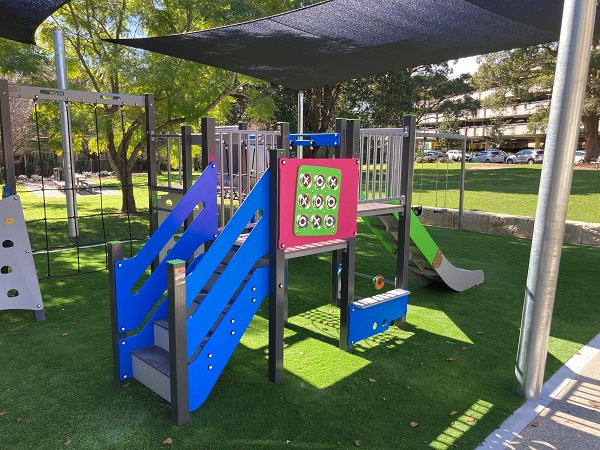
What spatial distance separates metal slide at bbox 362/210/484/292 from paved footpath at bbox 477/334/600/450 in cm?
170

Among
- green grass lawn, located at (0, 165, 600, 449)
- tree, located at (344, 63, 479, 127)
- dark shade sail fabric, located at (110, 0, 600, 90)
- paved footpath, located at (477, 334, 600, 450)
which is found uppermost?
tree, located at (344, 63, 479, 127)

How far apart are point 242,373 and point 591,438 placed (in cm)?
231

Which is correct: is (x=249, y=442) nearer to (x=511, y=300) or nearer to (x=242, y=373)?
(x=242, y=373)

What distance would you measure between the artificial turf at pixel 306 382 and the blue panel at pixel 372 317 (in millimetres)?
142

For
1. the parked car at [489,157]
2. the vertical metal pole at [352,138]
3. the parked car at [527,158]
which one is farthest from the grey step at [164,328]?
the parked car at [489,157]

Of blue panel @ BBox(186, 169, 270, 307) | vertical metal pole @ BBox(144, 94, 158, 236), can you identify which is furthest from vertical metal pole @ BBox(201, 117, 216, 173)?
vertical metal pole @ BBox(144, 94, 158, 236)

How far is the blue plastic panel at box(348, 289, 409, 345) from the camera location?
3922 mm

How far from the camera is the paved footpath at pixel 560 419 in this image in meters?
2.68

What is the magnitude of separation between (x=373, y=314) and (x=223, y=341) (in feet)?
5.03

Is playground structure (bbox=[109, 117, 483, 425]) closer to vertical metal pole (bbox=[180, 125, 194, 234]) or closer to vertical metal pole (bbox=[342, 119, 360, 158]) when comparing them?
vertical metal pole (bbox=[342, 119, 360, 158])

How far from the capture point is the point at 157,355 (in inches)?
128

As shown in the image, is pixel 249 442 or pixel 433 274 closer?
pixel 249 442

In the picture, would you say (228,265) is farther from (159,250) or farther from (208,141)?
(208,141)

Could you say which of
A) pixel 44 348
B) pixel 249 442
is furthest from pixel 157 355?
pixel 44 348
